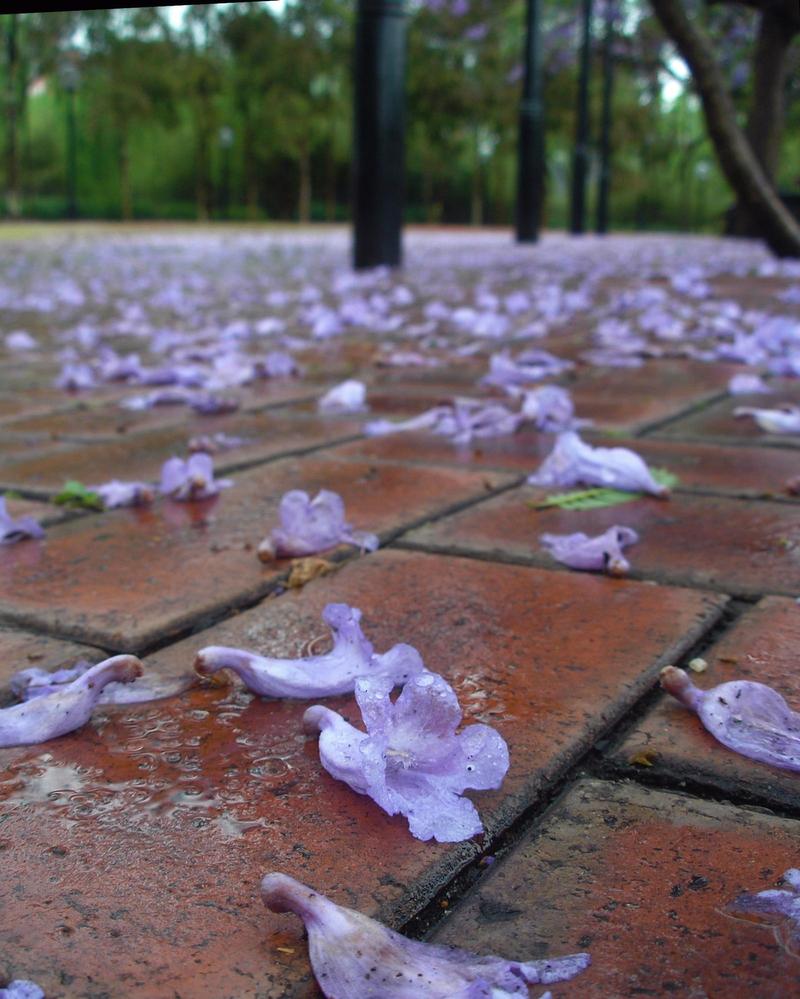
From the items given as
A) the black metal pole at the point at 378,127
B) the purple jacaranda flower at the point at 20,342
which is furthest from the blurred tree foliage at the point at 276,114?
the purple jacaranda flower at the point at 20,342

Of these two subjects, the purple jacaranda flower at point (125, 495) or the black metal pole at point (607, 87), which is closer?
the purple jacaranda flower at point (125, 495)

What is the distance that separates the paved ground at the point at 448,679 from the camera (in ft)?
2.40

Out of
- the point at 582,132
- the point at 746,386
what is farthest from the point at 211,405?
the point at 582,132

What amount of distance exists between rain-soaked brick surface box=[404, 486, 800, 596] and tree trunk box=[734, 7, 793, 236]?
579cm

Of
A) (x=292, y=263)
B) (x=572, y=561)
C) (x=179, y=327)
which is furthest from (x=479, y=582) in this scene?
(x=292, y=263)

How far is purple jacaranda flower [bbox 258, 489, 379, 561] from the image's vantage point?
61.2 inches

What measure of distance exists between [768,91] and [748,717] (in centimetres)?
942

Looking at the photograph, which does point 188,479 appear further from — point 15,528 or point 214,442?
point 214,442

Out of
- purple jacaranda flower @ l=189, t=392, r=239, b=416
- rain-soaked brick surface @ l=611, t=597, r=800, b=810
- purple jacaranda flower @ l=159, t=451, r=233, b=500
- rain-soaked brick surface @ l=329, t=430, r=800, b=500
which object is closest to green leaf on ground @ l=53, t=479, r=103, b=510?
purple jacaranda flower @ l=159, t=451, r=233, b=500

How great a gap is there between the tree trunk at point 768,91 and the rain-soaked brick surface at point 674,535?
19.0 feet

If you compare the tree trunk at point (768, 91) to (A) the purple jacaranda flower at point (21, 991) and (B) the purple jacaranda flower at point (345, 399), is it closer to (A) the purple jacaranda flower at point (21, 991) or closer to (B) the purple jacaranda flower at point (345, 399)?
(B) the purple jacaranda flower at point (345, 399)

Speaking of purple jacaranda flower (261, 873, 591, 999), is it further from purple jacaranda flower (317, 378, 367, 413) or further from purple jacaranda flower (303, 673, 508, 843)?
purple jacaranda flower (317, 378, 367, 413)

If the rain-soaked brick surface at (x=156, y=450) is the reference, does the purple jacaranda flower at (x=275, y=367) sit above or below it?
above

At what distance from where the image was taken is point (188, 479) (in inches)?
74.4
